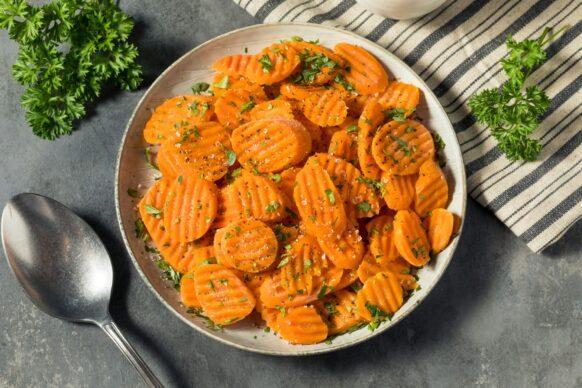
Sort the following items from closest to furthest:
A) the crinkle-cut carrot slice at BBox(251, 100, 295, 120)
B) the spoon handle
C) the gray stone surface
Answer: the crinkle-cut carrot slice at BBox(251, 100, 295, 120) → the spoon handle → the gray stone surface

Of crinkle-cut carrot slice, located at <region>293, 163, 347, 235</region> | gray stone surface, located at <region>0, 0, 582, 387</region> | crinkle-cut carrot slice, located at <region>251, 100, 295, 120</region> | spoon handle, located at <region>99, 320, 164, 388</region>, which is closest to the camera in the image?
crinkle-cut carrot slice, located at <region>293, 163, 347, 235</region>

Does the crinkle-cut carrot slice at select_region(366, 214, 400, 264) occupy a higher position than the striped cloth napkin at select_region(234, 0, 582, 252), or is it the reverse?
the striped cloth napkin at select_region(234, 0, 582, 252)

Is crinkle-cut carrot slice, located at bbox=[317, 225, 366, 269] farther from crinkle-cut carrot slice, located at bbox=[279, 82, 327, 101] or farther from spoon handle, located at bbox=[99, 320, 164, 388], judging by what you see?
spoon handle, located at bbox=[99, 320, 164, 388]

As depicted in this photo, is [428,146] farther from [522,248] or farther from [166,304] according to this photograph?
[166,304]

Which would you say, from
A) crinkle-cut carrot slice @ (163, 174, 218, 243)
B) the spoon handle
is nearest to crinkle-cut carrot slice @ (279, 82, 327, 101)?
crinkle-cut carrot slice @ (163, 174, 218, 243)

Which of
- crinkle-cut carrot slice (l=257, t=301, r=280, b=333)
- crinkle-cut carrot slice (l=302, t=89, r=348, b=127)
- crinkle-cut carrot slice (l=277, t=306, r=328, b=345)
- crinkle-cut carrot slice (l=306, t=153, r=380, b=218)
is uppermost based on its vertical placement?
crinkle-cut carrot slice (l=302, t=89, r=348, b=127)

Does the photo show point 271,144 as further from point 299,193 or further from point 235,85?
point 235,85

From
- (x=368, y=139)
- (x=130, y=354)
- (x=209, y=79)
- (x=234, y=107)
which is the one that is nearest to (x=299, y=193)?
(x=368, y=139)
